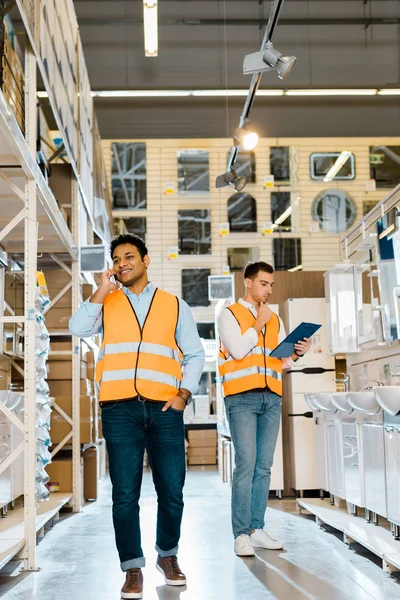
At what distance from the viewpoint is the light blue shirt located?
11.7 feet

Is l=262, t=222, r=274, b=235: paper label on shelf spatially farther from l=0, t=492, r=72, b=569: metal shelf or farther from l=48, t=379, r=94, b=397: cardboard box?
l=0, t=492, r=72, b=569: metal shelf

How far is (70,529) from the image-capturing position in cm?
588

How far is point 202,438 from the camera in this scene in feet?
43.0

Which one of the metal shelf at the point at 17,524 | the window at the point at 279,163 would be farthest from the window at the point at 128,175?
the metal shelf at the point at 17,524

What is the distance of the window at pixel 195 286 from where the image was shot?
1514 cm

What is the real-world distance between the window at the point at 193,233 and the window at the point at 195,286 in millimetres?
417

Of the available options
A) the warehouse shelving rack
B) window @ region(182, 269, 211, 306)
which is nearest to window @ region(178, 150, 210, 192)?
window @ region(182, 269, 211, 306)

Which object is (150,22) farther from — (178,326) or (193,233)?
(193,233)

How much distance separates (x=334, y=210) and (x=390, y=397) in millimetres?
11546

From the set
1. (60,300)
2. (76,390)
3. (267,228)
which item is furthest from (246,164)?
(76,390)

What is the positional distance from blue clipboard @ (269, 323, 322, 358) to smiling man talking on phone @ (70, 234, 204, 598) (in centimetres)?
87

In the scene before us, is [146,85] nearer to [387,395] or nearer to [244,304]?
[244,304]

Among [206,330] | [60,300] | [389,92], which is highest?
[389,92]

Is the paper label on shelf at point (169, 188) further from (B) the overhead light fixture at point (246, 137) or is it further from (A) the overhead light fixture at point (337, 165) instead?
(B) the overhead light fixture at point (246, 137)
